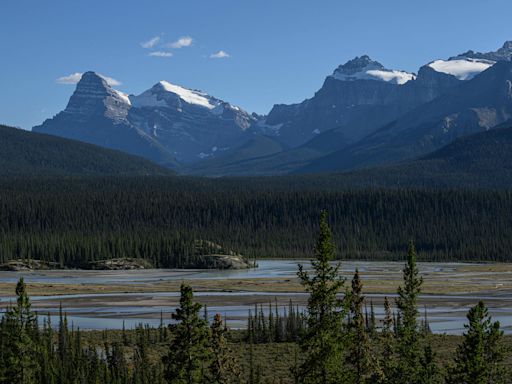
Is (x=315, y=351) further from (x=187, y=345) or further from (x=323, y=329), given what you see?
(x=187, y=345)

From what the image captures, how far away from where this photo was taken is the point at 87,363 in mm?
62906

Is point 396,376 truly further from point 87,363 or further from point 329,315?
point 87,363

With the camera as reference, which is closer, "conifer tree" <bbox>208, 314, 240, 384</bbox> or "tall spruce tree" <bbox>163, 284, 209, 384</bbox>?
"tall spruce tree" <bbox>163, 284, 209, 384</bbox>

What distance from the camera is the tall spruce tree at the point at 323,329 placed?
42.6m

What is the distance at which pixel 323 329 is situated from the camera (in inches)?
1693

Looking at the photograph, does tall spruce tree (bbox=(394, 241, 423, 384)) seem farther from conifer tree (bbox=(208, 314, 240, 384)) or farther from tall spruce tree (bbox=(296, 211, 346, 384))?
tall spruce tree (bbox=(296, 211, 346, 384))

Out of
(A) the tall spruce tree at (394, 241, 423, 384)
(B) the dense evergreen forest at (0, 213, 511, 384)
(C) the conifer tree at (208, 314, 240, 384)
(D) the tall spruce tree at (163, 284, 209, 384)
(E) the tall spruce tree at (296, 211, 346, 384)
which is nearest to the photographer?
(E) the tall spruce tree at (296, 211, 346, 384)

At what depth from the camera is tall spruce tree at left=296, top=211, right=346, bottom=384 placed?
140 ft

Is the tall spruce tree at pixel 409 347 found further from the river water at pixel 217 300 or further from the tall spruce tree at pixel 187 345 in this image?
the river water at pixel 217 300

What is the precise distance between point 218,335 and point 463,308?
2789 inches

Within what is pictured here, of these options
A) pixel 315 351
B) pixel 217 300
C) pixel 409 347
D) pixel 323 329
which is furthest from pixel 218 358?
pixel 217 300

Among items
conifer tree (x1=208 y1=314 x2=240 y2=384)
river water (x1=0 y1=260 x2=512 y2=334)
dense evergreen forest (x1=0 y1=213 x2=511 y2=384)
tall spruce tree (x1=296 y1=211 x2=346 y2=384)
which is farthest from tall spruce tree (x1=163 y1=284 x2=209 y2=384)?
river water (x1=0 y1=260 x2=512 y2=334)

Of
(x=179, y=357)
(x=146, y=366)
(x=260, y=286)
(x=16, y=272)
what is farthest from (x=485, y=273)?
(x=179, y=357)

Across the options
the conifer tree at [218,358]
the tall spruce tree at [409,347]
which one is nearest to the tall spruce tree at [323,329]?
the conifer tree at [218,358]
